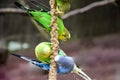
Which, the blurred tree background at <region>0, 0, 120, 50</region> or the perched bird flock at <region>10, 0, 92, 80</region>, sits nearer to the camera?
the perched bird flock at <region>10, 0, 92, 80</region>

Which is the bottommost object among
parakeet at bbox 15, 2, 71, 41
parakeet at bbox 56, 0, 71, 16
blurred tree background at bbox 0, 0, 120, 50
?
parakeet at bbox 15, 2, 71, 41

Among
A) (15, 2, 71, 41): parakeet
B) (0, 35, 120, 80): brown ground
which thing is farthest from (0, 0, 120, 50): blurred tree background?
(15, 2, 71, 41): parakeet

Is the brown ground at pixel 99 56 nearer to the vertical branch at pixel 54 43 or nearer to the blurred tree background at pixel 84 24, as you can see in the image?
the blurred tree background at pixel 84 24

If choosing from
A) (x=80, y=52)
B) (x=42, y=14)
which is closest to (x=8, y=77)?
(x=80, y=52)

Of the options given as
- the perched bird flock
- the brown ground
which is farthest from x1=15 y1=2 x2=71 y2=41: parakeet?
the brown ground

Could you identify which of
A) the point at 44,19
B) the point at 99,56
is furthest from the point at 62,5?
→ the point at 99,56

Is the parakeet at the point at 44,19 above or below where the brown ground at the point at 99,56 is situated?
below

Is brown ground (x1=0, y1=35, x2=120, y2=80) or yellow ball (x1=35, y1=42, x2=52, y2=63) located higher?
brown ground (x1=0, y1=35, x2=120, y2=80)

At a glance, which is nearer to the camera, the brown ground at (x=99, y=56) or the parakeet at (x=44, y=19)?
the parakeet at (x=44, y=19)

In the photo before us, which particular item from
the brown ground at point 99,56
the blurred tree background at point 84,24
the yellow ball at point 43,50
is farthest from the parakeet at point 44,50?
the blurred tree background at point 84,24

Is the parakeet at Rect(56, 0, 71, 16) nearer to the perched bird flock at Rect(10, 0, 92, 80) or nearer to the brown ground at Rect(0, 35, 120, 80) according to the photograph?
the perched bird flock at Rect(10, 0, 92, 80)

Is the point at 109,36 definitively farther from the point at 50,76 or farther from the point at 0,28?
the point at 50,76
